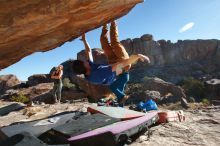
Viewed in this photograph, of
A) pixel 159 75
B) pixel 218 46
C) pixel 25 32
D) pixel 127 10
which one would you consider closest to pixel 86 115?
pixel 25 32

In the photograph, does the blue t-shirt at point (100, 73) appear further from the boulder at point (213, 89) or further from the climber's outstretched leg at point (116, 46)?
the boulder at point (213, 89)

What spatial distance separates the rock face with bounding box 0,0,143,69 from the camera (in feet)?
17.5

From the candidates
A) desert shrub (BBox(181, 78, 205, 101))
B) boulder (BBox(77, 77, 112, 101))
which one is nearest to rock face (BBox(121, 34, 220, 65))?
desert shrub (BBox(181, 78, 205, 101))

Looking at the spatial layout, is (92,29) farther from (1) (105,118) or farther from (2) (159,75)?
(2) (159,75)

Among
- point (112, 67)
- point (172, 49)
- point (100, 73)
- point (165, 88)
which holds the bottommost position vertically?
point (100, 73)

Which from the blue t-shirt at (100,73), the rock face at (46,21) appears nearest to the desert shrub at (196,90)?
the blue t-shirt at (100,73)

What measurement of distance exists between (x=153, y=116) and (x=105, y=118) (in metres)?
1.22

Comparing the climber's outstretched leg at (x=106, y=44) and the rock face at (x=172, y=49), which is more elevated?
the rock face at (x=172, y=49)

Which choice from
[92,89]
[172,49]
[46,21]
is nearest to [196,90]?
[92,89]

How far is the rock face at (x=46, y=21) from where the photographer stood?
17.5ft

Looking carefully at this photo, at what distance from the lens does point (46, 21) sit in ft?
19.4

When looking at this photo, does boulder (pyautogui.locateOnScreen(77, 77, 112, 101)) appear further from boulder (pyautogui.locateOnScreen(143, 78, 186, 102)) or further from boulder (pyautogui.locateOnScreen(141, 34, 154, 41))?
boulder (pyautogui.locateOnScreen(141, 34, 154, 41))

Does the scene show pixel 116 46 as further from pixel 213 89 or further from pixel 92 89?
pixel 213 89

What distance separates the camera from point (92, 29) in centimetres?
761
